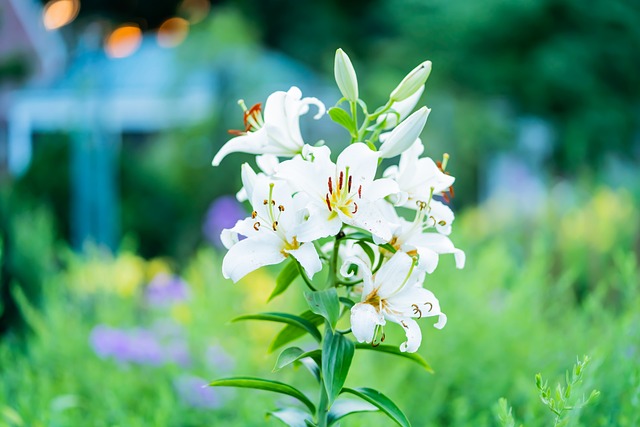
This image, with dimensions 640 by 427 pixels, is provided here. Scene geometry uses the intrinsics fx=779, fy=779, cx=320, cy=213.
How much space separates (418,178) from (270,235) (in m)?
0.27

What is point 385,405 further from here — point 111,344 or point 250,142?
point 111,344

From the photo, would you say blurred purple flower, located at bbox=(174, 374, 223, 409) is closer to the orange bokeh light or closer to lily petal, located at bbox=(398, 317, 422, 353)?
lily petal, located at bbox=(398, 317, 422, 353)

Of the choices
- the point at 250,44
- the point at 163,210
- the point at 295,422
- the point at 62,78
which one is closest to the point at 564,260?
the point at 295,422

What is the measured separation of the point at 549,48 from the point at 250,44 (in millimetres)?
4430

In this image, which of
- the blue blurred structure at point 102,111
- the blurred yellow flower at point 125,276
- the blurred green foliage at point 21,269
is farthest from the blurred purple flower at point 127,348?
the blue blurred structure at point 102,111

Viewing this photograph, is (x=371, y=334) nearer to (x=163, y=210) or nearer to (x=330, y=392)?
(x=330, y=392)

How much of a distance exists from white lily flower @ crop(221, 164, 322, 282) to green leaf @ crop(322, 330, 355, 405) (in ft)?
0.44

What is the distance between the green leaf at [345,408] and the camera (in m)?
1.34

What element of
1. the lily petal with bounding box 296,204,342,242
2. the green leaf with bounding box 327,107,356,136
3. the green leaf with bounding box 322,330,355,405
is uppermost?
the green leaf with bounding box 327,107,356,136

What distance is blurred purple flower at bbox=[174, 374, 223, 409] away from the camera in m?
2.52

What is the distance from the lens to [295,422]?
1353mm

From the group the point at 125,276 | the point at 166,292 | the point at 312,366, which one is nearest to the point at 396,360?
the point at 166,292

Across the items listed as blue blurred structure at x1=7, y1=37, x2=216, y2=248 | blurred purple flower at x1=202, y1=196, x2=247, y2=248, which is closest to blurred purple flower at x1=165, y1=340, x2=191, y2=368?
blurred purple flower at x1=202, y1=196, x2=247, y2=248

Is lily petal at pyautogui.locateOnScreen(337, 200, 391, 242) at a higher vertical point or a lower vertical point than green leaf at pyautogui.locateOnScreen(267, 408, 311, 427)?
higher
